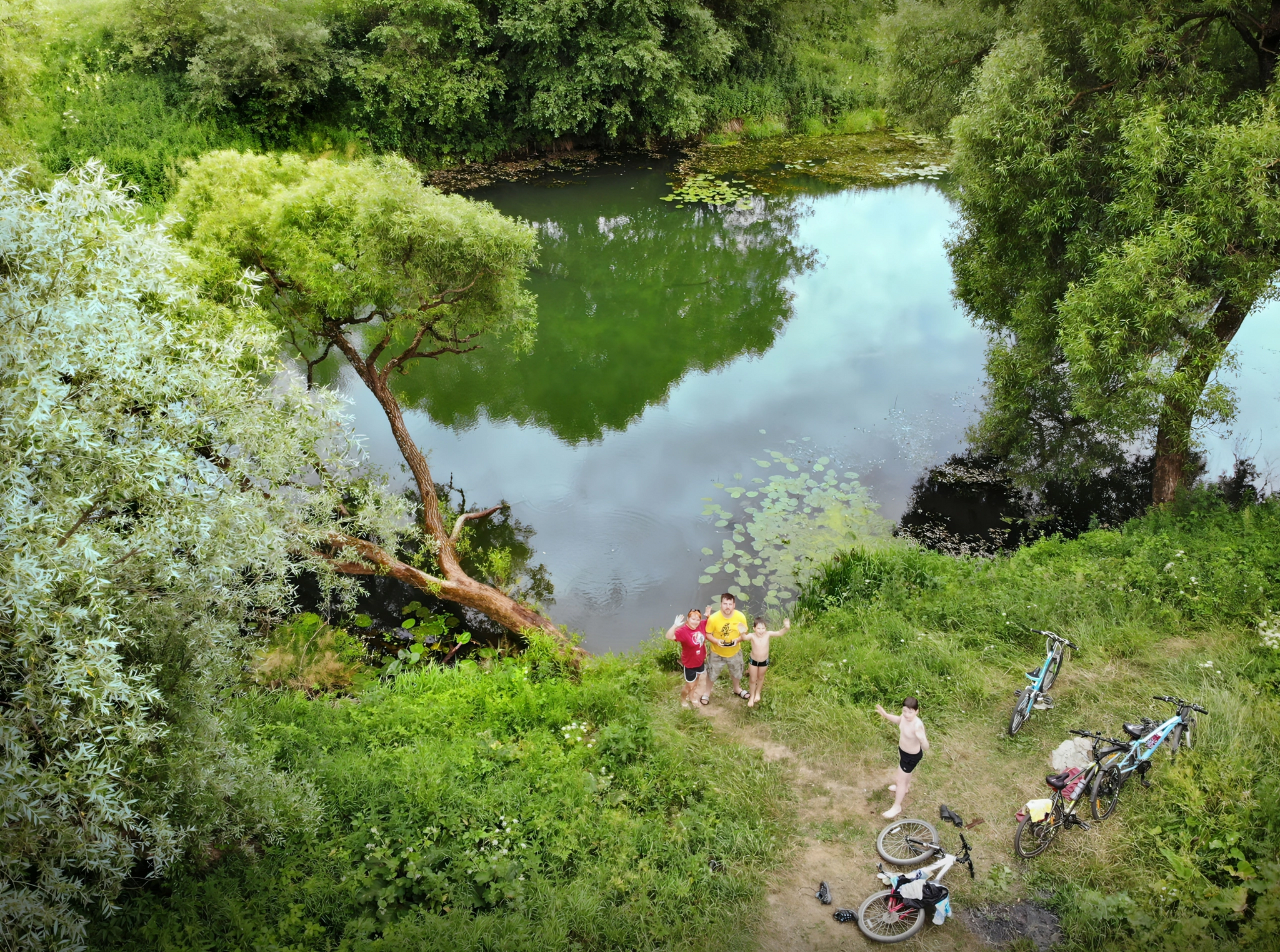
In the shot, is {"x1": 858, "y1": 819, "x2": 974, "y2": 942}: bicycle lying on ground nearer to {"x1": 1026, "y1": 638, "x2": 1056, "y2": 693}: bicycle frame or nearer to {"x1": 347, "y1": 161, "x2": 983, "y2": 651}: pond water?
{"x1": 1026, "y1": 638, "x2": 1056, "y2": 693}: bicycle frame

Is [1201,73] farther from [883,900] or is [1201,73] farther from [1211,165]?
[883,900]

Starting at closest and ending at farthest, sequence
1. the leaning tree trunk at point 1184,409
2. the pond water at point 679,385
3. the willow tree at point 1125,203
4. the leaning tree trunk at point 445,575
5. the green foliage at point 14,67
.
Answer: the willow tree at point 1125,203
the leaning tree trunk at point 1184,409
the leaning tree trunk at point 445,575
the pond water at point 679,385
the green foliage at point 14,67

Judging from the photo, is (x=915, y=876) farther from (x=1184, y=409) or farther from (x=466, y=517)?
(x=466, y=517)

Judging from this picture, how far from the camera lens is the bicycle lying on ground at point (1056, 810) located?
6586 millimetres

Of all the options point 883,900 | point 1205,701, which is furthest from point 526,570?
point 1205,701

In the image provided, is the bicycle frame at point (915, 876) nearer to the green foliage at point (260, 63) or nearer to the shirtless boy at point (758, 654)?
the shirtless boy at point (758, 654)

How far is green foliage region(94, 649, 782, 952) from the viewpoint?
5996 mm

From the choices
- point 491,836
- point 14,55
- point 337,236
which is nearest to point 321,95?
point 14,55

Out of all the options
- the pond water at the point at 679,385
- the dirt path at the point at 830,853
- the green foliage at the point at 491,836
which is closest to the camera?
the green foliage at the point at 491,836

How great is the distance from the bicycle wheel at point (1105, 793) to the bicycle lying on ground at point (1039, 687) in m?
1.19

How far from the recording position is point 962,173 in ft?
41.4

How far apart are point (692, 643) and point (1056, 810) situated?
3.74 metres

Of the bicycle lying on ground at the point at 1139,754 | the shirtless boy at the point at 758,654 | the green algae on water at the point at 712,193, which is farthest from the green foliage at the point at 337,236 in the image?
the green algae on water at the point at 712,193

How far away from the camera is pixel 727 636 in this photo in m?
8.66
